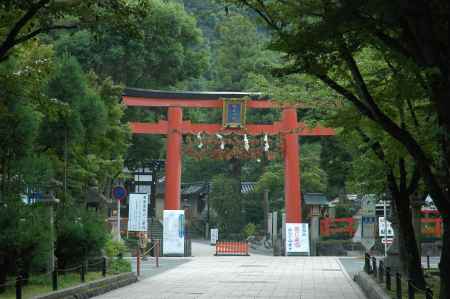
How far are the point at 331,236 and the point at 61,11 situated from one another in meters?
32.4

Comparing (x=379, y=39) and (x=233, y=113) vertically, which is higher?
(x=233, y=113)

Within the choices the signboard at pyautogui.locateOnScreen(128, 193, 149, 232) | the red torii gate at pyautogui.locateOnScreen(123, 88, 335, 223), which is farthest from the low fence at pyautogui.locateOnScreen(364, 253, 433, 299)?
the red torii gate at pyautogui.locateOnScreen(123, 88, 335, 223)

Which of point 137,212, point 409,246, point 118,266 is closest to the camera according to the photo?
point 409,246

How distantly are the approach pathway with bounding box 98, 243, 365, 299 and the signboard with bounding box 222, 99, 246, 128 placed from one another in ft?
36.3

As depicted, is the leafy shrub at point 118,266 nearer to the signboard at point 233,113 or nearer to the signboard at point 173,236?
the signboard at point 173,236

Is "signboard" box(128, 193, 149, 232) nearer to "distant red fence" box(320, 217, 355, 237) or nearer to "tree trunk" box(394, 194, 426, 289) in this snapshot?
"tree trunk" box(394, 194, 426, 289)

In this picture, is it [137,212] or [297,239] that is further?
[297,239]

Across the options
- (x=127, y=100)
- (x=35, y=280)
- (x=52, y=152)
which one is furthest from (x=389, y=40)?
(x=127, y=100)

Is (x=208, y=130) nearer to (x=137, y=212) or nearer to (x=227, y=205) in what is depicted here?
(x=137, y=212)

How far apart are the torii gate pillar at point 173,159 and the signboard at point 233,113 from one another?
7.87 feet

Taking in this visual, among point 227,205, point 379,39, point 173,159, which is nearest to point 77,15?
point 379,39

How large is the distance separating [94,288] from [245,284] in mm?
4851

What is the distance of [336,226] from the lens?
42156 mm

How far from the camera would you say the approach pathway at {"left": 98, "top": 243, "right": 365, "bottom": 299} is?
16.3 meters
